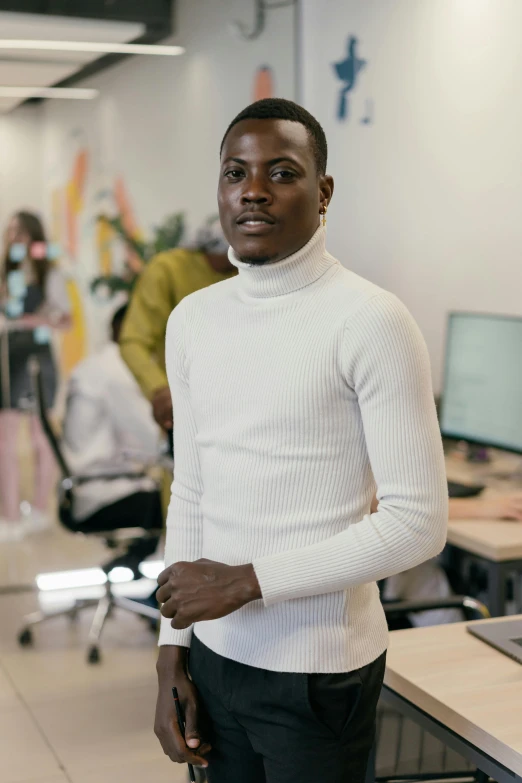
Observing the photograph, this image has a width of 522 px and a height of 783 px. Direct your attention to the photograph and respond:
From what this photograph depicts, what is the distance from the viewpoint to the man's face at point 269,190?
128cm

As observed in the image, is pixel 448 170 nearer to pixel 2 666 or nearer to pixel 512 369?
pixel 512 369

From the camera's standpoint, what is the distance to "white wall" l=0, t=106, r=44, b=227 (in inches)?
170

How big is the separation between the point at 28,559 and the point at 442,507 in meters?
3.72

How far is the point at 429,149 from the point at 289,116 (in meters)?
2.74

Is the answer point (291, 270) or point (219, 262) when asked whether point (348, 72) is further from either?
point (291, 270)

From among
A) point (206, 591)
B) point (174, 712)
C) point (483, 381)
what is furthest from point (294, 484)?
point (483, 381)

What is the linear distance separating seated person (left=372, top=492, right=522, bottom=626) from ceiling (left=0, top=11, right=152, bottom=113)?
261 cm

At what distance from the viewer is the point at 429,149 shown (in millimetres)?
3918

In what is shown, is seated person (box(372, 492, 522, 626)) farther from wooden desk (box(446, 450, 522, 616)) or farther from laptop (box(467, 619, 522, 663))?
laptop (box(467, 619, 522, 663))

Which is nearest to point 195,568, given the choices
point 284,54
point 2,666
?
point 2,666

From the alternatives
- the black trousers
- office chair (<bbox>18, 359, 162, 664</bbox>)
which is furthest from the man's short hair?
office chair (<bbox>18, 359, 162, 664</bbox>)

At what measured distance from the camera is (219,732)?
138 centimetres

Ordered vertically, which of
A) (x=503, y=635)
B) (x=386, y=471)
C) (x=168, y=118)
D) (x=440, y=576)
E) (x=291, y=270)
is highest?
Answer: (x=168, y=118)

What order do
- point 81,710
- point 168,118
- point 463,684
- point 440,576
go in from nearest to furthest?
1. point 463,684
2. point 440,576
3. point 81,710
4. point 168,118
